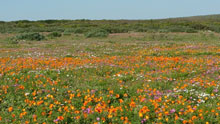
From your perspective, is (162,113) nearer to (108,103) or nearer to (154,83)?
(108,103)

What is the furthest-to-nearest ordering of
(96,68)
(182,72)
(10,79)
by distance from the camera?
(96,68) → (182,72) → (10,79)

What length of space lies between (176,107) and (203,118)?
687mm

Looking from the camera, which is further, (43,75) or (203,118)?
(43,75)

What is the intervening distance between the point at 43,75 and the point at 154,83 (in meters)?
4.08

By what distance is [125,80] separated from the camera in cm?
895

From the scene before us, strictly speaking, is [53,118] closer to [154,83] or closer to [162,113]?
[162,113]

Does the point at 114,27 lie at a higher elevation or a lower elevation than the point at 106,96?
higher

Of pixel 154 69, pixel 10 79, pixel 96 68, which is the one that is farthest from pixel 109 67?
pixel 10 79

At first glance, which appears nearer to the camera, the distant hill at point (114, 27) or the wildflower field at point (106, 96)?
the wildflower field at point (106, 96)

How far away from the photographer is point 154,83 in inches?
316

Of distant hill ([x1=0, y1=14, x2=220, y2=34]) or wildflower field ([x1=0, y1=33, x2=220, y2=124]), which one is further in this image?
distant hill ([x1=0, y1=14, x2=220, y2=34])

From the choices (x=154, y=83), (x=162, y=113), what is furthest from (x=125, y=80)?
(x=162, y=113)

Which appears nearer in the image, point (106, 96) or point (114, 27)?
point (106, 96)

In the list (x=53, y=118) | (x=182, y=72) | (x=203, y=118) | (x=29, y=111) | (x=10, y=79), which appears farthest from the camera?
(x=182, y=72)
